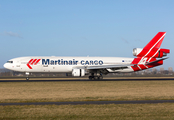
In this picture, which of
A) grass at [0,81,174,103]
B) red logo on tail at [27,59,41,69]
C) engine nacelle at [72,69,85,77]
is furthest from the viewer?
red logo on tail at [27,59,41,69]

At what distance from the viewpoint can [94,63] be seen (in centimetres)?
5069

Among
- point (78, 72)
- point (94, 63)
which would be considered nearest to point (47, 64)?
point (78, 72)

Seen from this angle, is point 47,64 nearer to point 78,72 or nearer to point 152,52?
point 78,72

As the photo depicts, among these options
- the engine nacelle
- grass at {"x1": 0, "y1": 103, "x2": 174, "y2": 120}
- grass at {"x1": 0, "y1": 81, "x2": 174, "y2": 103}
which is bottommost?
grass at {"x1": 0, "y1": 103, "x2": 174, "y2": 120}

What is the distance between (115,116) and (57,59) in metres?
37.6

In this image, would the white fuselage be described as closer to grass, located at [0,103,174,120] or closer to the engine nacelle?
the engine nacelle

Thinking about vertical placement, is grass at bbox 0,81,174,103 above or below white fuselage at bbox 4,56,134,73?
below

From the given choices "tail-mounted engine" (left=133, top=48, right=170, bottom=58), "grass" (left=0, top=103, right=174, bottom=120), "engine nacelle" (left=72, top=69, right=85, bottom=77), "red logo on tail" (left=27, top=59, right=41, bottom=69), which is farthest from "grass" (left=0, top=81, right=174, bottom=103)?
"tail-mounted engine" (left=133, top=48, right=170, bottom=58)

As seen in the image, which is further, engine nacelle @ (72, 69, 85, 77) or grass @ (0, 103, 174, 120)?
engine nacelle @ (72, 69, 85, 77)

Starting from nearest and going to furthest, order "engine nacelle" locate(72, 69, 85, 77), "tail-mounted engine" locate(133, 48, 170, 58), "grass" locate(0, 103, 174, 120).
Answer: "grass" locate(0, 103, 174, 120), "engine nacelle" locate(72, 69, 85, 77), "tail-mounted engine" locate(133, 48, 170, 58)

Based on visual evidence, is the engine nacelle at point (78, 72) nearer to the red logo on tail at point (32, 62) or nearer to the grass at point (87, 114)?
the red logo on tail at point (32, 62)

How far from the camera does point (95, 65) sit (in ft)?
166

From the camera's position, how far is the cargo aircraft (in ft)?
158

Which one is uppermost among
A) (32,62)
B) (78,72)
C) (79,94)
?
(32,62)
